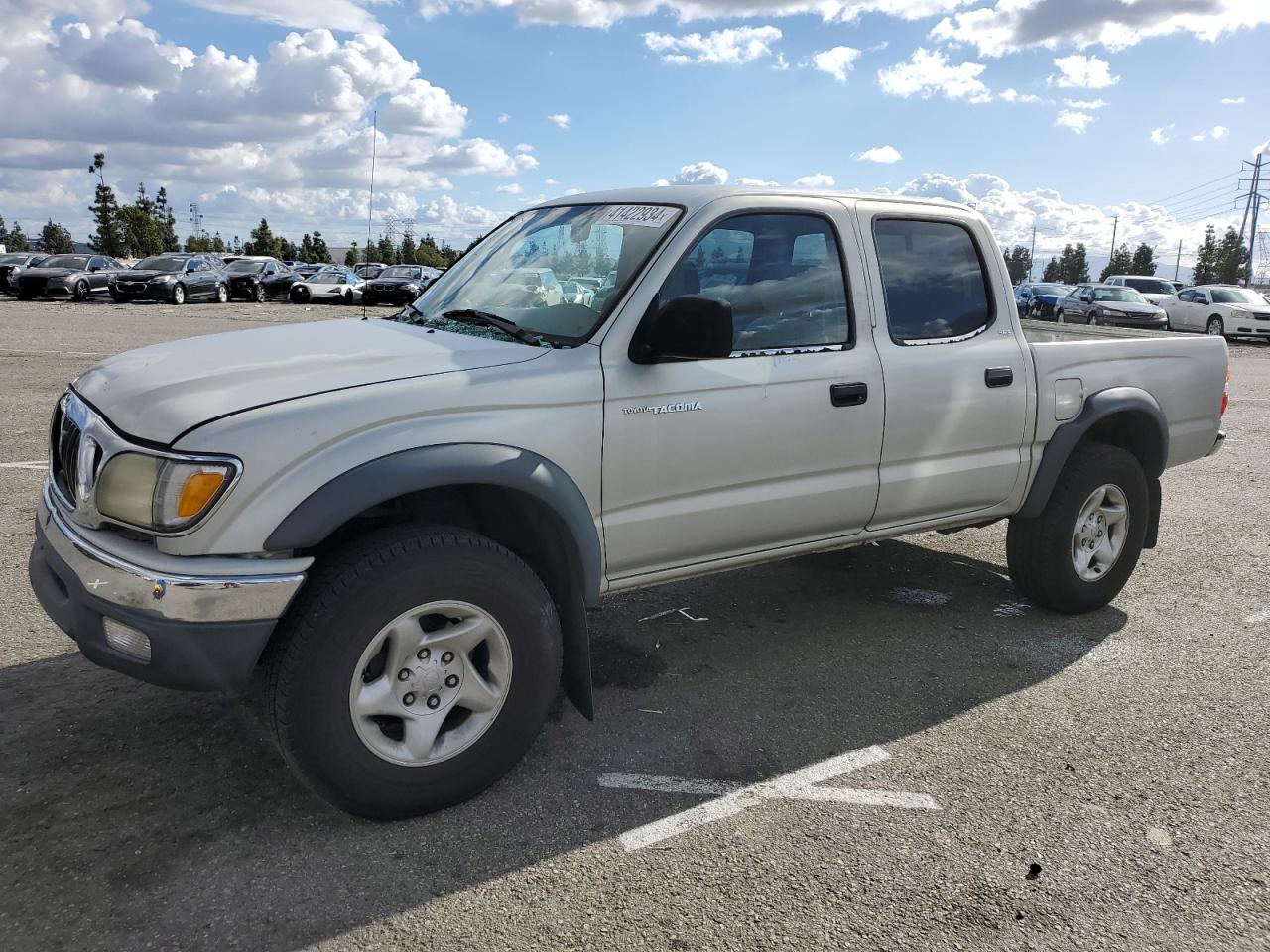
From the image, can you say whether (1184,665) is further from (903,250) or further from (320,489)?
(320,489)

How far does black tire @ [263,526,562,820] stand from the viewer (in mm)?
2748

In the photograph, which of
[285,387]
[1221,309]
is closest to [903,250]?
[285,387]

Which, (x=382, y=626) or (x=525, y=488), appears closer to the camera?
(x=382, y=626)

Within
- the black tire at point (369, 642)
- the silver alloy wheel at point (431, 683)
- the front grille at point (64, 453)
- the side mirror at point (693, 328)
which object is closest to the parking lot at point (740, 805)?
the black tire at point (369, 642)

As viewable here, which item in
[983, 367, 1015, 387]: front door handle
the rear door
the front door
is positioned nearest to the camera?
the front door

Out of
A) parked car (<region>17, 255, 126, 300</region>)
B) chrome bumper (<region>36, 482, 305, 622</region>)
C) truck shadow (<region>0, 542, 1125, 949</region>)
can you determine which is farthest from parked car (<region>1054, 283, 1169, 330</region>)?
chrome bumper (<region>36, 482, 305, 622</region>)

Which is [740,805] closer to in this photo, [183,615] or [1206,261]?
[183,615]

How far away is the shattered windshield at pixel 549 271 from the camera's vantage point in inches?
136

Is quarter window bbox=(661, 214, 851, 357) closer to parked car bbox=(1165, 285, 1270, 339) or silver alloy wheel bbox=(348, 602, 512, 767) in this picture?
silver alloy wheel bbox=(348, 602, 512, 767)

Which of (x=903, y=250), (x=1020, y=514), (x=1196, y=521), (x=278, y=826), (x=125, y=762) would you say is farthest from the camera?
(x=1196, y=521)

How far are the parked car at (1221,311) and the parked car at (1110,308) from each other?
0.48 metres

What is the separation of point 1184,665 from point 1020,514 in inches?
36.1

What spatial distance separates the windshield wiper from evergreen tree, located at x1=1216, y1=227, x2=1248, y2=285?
80730mm

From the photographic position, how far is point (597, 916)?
8.61ft
